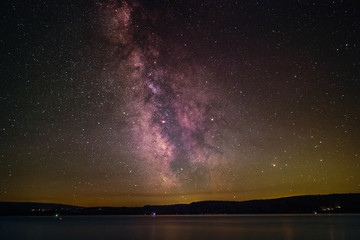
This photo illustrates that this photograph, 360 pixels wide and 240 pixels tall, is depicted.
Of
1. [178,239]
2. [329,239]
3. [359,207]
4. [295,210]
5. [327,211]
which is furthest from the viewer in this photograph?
[295,210]

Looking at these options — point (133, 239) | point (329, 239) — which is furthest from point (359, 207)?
point (133, 239)

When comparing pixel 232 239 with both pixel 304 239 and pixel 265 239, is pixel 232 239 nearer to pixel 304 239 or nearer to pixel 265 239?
pixel 265 239

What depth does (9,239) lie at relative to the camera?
44406 mm

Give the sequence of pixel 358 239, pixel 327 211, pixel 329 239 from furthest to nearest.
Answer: pixel 327 211 → pixel 329 239 → pixel 358 239

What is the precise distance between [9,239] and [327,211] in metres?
180

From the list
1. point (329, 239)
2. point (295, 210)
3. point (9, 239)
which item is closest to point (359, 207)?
point (295, 210)

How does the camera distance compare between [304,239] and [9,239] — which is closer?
[304,239]

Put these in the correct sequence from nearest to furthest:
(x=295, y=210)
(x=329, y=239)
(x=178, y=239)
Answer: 1. (x=329, y=239)
2. (x=178, y=239)
3. (x=295, y=210)

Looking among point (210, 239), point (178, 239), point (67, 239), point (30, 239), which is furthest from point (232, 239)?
point (30, 239)

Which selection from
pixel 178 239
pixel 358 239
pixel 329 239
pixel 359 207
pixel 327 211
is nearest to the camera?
pixel 358 239

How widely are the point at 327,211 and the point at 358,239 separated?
529ft

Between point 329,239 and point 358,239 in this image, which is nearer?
point 358,239

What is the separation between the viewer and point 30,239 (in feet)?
152

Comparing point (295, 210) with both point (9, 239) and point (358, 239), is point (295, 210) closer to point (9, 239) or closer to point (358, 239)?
point (358, 239)
